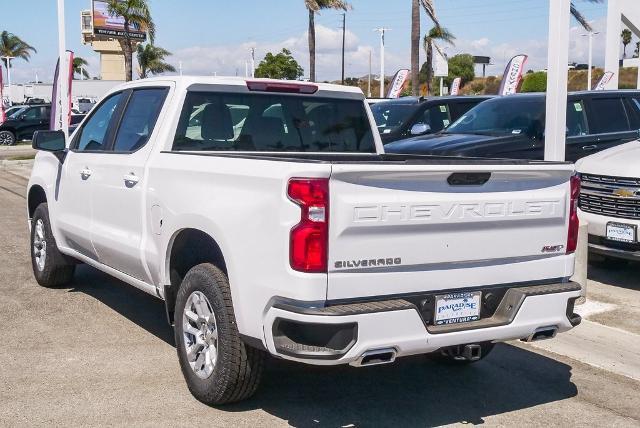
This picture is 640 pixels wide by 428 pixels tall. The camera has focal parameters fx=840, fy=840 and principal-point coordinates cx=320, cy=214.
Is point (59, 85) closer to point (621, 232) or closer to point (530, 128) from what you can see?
point (530, 128)

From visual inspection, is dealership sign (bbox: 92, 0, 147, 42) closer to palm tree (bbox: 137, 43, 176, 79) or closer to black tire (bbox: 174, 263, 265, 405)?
palm tree (bbox: 137, 43, 176, 79)

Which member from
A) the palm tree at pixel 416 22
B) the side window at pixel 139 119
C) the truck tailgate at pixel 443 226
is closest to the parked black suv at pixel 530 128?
the side window at pixel 139 119

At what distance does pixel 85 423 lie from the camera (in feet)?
15.4

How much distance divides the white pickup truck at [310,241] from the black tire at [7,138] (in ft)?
99.4

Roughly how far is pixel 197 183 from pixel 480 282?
1.72 metres

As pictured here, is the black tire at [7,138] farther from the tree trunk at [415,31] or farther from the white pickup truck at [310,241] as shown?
the white pickup truck at [310,241]

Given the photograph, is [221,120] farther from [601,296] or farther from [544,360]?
[601,296]

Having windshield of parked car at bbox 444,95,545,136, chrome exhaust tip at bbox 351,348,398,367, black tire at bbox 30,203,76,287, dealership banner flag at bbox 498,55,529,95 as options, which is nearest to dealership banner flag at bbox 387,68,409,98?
dealership banner flag at bbox 498,55,529,95

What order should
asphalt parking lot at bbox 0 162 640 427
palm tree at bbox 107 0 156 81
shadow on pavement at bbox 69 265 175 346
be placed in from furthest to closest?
palm tree at bbox 107 0 156 81
shadow on pavement at bbox 69 265 175 346
asphalt parking lot at bbox 0 162 640 427

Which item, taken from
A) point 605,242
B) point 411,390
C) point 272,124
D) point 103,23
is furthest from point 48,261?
point 103,23

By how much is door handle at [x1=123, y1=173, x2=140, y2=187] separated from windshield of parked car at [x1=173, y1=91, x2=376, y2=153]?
1.16 ft

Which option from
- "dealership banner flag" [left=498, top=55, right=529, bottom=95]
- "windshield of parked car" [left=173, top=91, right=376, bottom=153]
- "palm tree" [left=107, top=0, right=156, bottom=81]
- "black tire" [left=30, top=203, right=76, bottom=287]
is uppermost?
"palm tree" [left=107, top=0, right=156, bottom=81]

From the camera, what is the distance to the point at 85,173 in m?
6.61

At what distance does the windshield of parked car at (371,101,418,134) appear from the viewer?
1428 centimetres
